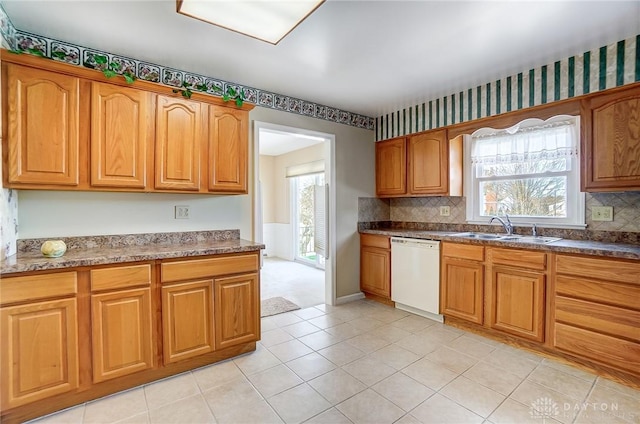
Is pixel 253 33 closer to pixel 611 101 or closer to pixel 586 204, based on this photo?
pixel 611 101

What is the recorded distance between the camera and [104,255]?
1.97m

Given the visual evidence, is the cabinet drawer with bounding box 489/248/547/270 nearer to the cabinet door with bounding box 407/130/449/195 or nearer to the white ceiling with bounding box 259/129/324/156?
the cabinet door with bounding box 407/130/449/195

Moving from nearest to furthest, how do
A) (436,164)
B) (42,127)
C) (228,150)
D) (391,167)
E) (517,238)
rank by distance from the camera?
(42,127) < (228,150) < (517,238) < (436,164) < (391,167)

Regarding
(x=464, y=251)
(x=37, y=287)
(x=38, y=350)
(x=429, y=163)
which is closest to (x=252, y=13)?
(x=37, y=287)

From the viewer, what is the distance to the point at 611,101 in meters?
2.28

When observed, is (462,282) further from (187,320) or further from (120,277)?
(120,277)

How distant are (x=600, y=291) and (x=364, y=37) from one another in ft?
8.22

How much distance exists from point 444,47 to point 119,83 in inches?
96.1

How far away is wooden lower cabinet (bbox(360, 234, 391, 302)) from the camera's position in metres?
3.75

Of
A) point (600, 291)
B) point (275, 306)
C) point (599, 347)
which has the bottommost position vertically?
point (275, 306)

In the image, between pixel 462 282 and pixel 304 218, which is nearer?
pixel 462 282

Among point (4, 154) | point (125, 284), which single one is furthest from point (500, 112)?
point (4, 154)

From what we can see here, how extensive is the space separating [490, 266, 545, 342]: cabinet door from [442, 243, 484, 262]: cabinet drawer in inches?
6.8

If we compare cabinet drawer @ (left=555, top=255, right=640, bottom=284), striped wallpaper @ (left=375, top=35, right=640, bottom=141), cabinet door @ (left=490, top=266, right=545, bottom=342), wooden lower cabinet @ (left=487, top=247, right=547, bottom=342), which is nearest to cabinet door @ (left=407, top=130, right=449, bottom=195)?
striped wallpaper @ (left=375, top=35, right=640, bottom=141)
